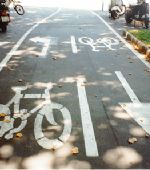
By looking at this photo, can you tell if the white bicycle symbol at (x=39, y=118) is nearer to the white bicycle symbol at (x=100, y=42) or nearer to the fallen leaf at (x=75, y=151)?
the fallen leaf at (x=75, y=151)

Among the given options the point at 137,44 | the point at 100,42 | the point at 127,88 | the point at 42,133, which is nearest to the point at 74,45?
the point at 100,42

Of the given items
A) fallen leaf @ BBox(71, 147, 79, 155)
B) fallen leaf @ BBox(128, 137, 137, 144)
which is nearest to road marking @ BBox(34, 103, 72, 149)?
fallen leaf @ BBox(71, 147, 79, 155)

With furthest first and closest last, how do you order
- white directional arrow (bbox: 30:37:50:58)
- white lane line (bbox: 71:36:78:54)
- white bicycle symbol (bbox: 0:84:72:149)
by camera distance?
white lane line (bbox: 71:36:78:54) < white directional arrow (bbox: 30:37:50:58) < white bicycle symbol (bbox: 0:84:72:149)

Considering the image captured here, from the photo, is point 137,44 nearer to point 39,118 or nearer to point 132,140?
point 39,118

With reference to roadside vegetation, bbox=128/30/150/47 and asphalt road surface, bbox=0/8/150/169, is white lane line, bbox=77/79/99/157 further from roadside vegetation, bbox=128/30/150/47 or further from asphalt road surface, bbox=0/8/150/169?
roadside vegetation, bbox=128/30/150/47

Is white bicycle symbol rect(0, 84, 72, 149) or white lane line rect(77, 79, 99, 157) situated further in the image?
white bicycle symbol rect(0, 84, 72, 149)

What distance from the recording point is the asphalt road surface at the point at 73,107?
205 inches

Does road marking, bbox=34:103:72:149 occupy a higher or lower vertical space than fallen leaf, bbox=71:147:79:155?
higher

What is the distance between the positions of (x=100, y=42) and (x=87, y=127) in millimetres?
8510

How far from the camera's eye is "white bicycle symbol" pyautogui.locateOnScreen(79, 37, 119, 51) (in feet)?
43.9

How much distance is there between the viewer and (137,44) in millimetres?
13516

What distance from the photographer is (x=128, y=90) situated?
8.12m

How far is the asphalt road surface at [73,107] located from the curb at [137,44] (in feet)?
1.23

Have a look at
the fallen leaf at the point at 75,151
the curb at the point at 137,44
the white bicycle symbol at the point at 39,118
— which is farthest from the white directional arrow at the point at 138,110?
the curb at the point at 137,44
